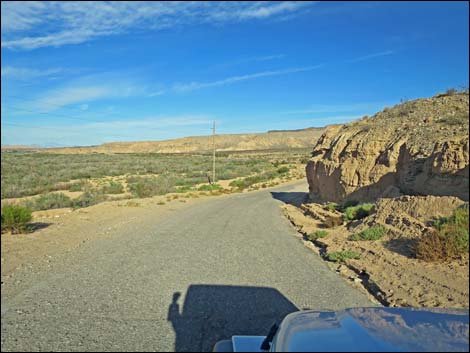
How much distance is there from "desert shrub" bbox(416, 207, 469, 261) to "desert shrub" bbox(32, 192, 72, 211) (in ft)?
48.8

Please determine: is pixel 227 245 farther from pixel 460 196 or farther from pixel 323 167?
pixel 323 167

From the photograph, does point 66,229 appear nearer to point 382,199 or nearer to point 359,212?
point 359,212

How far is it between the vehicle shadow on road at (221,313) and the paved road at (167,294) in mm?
15

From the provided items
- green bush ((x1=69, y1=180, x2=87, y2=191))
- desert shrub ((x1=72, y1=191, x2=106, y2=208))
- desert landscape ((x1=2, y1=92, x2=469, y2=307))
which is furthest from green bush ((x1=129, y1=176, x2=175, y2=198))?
green bush ((x1=69, y1=180, x2=87, y2=191))

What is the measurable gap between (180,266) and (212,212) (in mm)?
10942

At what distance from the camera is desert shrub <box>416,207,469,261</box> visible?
675 centimetres

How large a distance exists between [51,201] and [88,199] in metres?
4.08

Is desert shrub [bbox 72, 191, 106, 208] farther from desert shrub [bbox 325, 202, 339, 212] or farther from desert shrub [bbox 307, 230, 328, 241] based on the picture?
desert shrub [bbox 307, 230, 328, 241]

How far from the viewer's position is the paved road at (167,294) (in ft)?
16.9

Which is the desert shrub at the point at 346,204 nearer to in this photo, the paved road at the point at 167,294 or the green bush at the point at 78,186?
the paved road at the point at 167,294

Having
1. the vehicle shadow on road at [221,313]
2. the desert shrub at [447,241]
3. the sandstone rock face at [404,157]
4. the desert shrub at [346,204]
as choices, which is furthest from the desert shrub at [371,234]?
the desert shrub at [346,204]

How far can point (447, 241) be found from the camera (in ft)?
23.5

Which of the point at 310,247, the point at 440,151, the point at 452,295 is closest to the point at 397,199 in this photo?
the point at 440,151

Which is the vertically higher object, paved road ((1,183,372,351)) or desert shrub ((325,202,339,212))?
paved road ((1,183,372,351))
